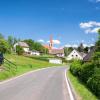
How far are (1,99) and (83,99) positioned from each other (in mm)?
4280

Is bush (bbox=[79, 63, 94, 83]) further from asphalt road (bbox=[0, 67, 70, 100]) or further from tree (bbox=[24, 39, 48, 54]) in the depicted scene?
tree (bbox=[24, 39, 48, 54])

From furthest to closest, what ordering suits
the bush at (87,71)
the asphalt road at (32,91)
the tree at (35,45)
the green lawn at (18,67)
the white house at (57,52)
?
the white house at (57,52)
the tree at (35,45)
the green lawn at (18,67)
the bush at (87,71)
the asphalt road at (32,91)

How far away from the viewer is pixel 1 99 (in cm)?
1382

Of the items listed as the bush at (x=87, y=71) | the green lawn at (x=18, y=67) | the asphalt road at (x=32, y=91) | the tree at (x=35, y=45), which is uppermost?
the tree at (x=35, y=45)

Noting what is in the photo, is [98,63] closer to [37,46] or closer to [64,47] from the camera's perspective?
[37,46]

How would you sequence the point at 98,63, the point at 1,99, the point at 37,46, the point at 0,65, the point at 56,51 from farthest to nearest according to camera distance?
1. the point at 56,51
2. the point at 37,46
3. the point at 0,65
4. the point at 98,63
5. the point at 1,99

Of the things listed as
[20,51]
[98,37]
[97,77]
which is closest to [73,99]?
[97,77]

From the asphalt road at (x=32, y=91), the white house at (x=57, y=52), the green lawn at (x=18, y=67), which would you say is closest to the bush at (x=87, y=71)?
the asphalt road at (x=32, y=91)

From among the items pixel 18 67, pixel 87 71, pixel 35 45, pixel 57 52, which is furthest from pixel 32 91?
pixel 57 52

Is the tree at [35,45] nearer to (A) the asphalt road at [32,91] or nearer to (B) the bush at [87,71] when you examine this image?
(B) the bush at [87,71]

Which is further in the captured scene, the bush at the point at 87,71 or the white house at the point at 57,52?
the white house at the point at 57,52

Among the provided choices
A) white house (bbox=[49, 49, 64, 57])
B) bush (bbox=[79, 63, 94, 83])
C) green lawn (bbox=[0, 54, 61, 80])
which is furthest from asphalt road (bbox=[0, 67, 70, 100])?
white house (bbox=[49, 49, 64, 57])

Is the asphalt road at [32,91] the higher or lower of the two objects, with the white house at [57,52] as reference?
lower

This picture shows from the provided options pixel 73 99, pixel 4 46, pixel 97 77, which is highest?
pixel 4 46
